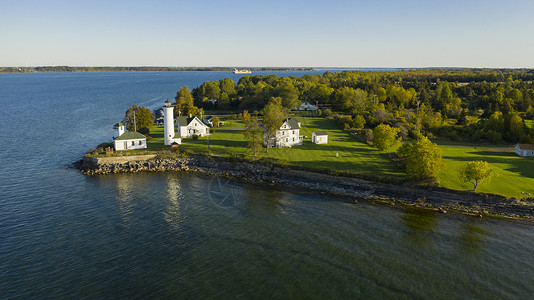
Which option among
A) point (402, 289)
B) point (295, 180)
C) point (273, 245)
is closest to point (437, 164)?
point (295, 180)

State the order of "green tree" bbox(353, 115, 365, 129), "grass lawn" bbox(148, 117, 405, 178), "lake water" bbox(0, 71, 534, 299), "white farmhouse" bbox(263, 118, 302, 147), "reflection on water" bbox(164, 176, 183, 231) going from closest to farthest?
"lake water" bbox(0, 71, 534, 299) < "reflection on water" bbox(164, 176, 183, 231) < "grass lawn" bbox(148, 117, 405, 178) < "white farmhouse" bbox(263, 118, 302, 147) < "green tree" bbox(353, 115, 365, 129)

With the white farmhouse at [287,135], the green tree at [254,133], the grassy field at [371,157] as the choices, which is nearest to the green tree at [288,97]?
the grassy field at [371,157]

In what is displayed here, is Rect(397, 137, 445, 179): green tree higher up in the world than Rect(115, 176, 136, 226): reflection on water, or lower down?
higher up

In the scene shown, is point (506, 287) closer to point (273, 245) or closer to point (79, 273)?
point (273, 245)

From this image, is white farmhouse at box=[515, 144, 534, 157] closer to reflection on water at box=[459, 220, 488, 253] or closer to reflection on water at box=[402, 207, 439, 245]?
reflection on water at box=[459, 220, 488, 253]

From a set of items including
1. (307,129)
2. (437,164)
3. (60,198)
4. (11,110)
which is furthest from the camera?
(11,110)

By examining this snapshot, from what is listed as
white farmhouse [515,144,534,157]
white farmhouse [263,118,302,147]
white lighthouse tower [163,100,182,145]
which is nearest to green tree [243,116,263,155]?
white farmhouse [263,118,302,147]

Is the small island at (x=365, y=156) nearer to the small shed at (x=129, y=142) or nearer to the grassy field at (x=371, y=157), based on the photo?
the grassy field at (x=371, y=157)
